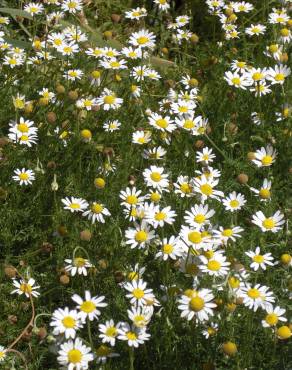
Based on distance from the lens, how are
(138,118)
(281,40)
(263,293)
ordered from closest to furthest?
(263,293) < (138,118) < (281,40)

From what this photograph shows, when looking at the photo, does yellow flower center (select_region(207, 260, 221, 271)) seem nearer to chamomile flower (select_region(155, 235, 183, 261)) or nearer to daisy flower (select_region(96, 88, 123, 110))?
chamomile flower (select_region(155, 235, 183, 261))

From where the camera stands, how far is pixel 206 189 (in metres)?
3.40

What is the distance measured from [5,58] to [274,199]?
5.84 ft

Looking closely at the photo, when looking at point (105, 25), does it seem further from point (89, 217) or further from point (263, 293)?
point (263, 293)

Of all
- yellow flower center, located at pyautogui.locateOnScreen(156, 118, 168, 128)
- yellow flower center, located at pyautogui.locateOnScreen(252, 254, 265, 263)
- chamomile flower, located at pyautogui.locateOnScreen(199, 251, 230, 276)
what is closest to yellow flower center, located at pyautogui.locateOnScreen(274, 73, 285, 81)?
yellow flower center, located at pyautogui.locateOnScreen(156, 118, 168, 128)

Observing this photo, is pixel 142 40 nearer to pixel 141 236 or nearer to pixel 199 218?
pixel 199 218

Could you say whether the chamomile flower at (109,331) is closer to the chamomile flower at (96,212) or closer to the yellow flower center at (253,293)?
the yellow flower center at (253,293)

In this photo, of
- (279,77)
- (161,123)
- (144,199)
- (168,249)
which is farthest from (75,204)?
(279,77)

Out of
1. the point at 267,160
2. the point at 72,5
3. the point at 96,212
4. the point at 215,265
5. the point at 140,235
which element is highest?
the point at 72,5

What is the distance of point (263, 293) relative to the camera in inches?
110

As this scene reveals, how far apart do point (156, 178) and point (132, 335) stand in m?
0.95

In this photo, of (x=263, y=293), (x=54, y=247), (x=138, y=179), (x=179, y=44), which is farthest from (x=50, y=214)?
(x=179, y=44)

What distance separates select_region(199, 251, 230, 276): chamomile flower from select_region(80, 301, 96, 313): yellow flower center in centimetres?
43

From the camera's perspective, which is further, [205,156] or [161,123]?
[161,123]
